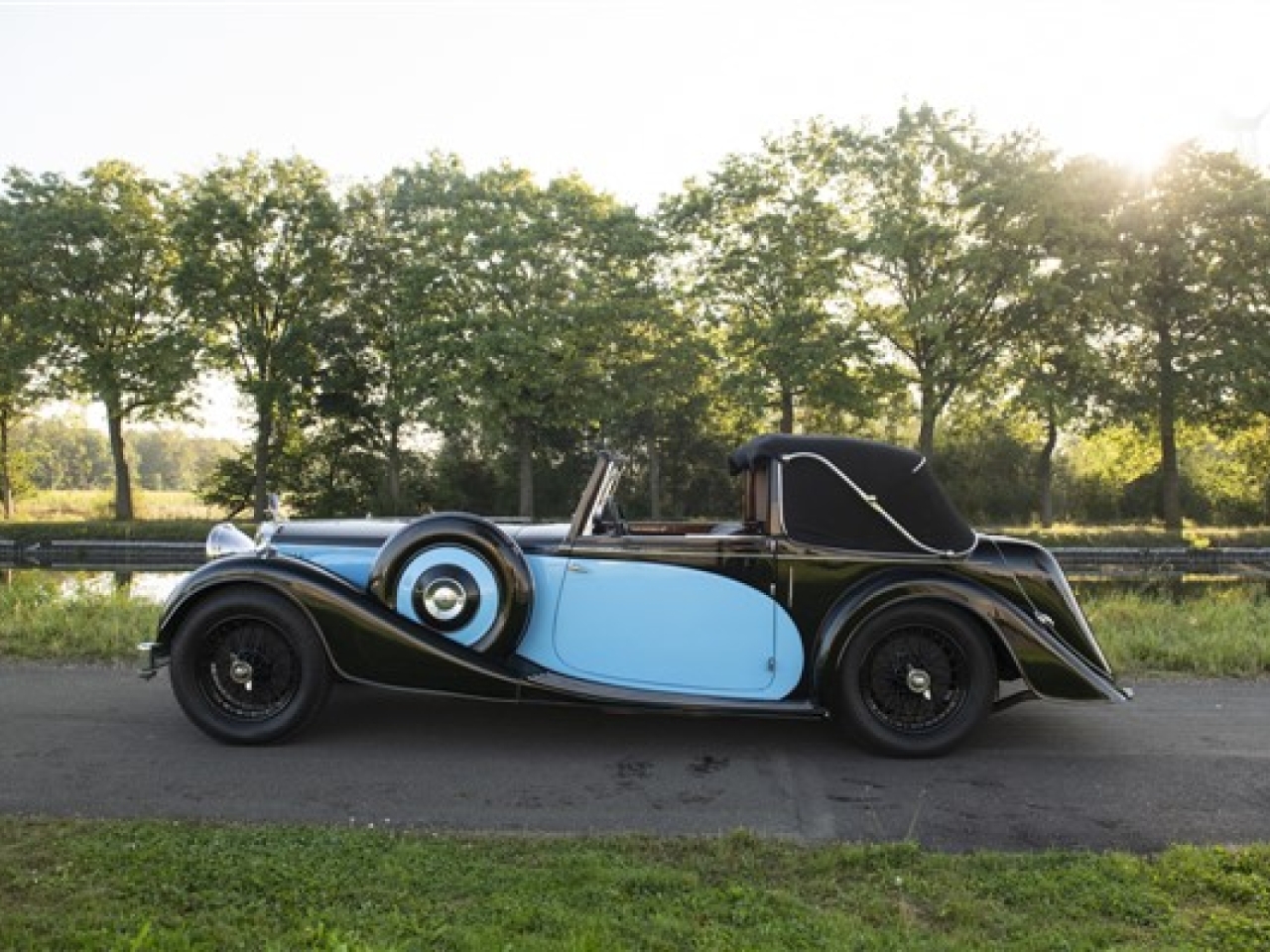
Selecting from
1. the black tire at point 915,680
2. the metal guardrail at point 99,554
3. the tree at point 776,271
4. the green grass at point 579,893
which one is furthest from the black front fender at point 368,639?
the tree at point 776,271

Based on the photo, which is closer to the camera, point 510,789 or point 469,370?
point 510,789

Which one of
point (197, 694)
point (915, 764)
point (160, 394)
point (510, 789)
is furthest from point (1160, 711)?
point (160, 394)

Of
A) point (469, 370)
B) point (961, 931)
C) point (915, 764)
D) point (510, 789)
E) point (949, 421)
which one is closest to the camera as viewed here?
point (961, 931)

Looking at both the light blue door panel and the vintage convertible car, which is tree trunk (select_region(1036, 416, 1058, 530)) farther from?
the light blue door panel

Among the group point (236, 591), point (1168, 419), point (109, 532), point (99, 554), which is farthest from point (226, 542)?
point (1168, 419)

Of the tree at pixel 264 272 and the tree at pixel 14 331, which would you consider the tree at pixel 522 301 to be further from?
the tree at pixel 14 331

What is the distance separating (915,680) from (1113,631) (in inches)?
154

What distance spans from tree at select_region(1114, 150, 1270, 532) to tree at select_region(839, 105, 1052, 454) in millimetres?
3145

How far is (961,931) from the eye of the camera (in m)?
2.80

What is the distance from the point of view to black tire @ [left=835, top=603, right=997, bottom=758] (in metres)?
4.86

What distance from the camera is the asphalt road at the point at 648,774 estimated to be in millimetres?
3850

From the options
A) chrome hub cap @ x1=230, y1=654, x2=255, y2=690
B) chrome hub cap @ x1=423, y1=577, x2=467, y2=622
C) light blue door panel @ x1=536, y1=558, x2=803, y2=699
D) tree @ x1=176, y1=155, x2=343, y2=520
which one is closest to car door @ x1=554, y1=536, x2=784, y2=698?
light blue door panel @ x1=536, y1=558, x2=803, y2=699

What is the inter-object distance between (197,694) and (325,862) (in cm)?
216

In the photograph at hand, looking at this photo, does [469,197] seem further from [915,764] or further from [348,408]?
[915,764]
